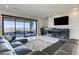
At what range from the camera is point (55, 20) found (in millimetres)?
1876

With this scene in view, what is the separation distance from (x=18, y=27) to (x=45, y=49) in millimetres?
761

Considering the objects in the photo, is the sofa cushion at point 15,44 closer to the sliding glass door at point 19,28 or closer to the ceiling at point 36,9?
the sliding glass door at point 19,28

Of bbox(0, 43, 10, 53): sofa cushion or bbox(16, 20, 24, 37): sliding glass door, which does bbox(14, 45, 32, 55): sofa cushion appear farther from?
bbox(16, 20, 24, 37): sliding glass door

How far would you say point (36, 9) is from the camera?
5.65 feet

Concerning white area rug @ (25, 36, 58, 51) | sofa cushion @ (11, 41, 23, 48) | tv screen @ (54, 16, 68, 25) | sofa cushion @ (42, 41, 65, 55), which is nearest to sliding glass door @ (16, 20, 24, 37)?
sofa cushion @ (11, 41, 23, 48)

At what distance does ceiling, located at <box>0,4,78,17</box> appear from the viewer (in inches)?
64.4

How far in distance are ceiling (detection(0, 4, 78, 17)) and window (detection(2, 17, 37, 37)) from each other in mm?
169

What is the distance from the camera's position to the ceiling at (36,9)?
163cm

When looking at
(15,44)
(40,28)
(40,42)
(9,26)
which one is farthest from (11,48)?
(40,28)

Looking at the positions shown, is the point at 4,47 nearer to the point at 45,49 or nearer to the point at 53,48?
the point at 45,49

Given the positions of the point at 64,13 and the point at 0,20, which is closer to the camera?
the point at 0,20
